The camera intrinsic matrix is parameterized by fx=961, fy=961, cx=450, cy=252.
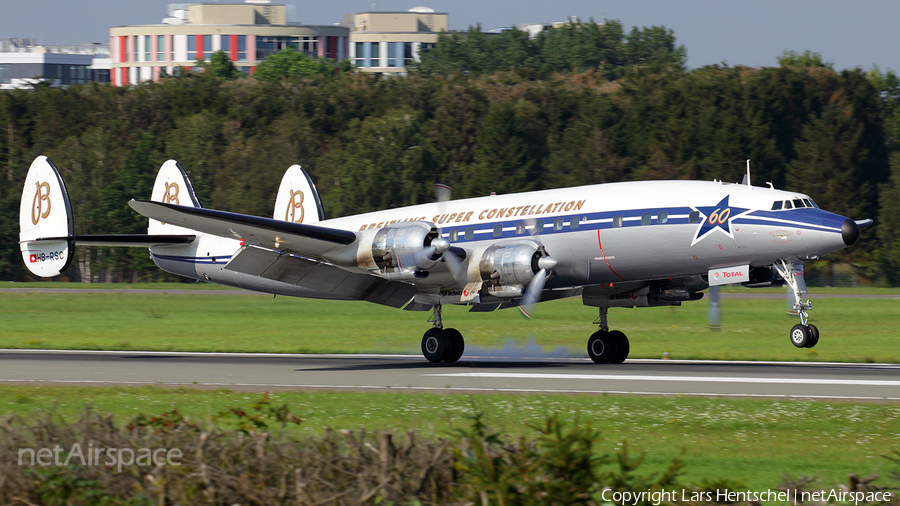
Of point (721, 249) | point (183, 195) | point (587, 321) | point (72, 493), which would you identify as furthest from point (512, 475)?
point (587, 321)

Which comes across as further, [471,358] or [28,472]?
[471,358]

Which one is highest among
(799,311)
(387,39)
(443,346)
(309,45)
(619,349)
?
(387,39)

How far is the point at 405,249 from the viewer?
22.5m

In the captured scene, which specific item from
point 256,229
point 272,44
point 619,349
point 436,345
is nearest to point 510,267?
point 436,345

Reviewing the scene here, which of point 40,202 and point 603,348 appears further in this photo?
point 40,202

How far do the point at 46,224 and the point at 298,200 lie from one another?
25.7ft

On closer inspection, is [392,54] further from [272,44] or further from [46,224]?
[46,224]

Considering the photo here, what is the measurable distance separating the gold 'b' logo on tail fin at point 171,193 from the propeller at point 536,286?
13058 mm

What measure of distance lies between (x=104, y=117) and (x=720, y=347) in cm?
6751

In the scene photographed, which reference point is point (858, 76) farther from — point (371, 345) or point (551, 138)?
point (371, 345)

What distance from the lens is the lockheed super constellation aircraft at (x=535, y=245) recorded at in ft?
71.1

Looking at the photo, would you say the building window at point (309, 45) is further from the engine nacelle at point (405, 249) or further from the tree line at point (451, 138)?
the engine nacelle at point (405, 249)

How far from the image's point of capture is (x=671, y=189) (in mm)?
22828

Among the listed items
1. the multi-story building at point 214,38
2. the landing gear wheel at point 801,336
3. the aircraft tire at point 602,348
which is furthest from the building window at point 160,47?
the landing gear wheel at point 801,336
